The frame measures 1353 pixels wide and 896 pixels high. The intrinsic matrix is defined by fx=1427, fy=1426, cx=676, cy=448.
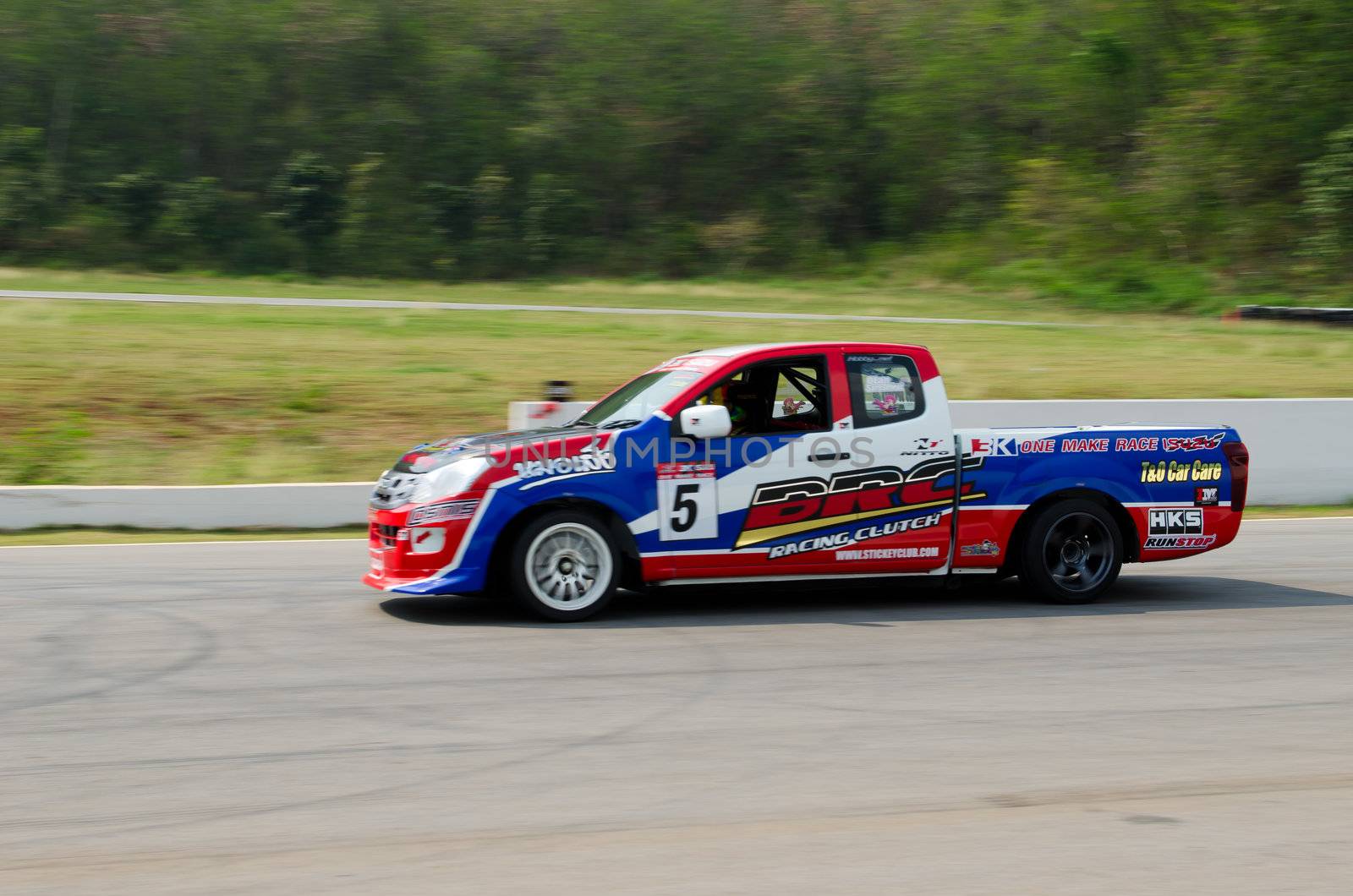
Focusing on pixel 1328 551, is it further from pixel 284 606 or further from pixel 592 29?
pixel 592 29

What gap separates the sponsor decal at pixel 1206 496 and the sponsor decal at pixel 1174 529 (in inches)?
1.8

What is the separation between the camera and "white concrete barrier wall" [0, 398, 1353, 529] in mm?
12781

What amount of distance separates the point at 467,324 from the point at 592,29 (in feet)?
98.0

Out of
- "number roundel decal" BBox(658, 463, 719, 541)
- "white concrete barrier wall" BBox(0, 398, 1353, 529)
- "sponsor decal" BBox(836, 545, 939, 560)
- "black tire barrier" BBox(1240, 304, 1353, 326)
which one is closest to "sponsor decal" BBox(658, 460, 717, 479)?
"number roundel decal" BBox(658, 463, 719, 541)

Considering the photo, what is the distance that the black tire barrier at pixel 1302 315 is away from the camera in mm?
30188

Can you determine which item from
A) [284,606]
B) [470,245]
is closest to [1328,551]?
[284,606]

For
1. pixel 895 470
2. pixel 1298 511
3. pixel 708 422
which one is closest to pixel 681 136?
pixel 1298 511

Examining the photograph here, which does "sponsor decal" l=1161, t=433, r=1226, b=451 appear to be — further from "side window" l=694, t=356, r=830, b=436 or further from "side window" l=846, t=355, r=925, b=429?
"side window" l=694, t=356, r=830, b=436

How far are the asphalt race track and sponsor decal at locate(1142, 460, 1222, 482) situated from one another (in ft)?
2.74

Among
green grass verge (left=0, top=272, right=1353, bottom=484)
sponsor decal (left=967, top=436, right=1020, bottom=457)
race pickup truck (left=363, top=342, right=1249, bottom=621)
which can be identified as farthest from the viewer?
green grass verge (left=0, top=272, right=1353, bottom=484)

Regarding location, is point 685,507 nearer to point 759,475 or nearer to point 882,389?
point 759,475

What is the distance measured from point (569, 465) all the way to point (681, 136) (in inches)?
1728

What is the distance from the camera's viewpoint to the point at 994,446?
919cm

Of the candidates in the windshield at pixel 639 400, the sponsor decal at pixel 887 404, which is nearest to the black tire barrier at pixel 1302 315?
the sponsor decal at pixel 887 404
